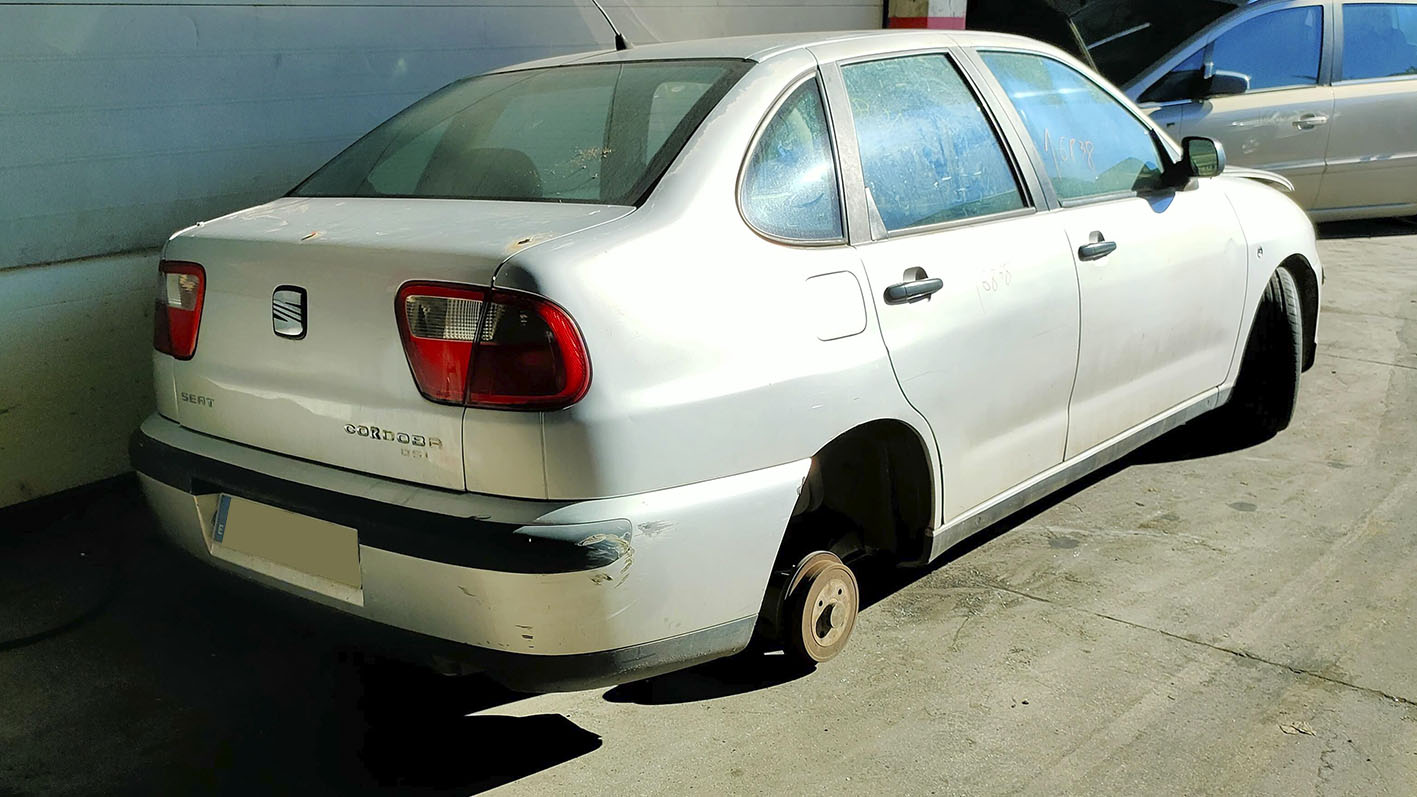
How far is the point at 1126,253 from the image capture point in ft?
12.3

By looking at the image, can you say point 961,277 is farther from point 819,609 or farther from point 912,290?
point 819,609

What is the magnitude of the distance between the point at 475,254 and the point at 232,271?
0.68 meters

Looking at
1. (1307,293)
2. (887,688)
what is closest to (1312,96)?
(1307,293)

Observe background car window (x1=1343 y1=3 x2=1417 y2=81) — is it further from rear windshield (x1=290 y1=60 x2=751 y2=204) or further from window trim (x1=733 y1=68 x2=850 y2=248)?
rear windshield (x1=290 y1=60 x2=751 y2=204)

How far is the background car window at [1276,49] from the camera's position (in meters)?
8.12

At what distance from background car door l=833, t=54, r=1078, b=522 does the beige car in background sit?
489 cm

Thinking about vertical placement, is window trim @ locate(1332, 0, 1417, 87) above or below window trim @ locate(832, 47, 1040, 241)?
above

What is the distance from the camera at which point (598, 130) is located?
3031mm

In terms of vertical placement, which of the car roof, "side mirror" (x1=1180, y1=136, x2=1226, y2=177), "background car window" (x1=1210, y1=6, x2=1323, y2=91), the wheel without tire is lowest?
the wheel without tire

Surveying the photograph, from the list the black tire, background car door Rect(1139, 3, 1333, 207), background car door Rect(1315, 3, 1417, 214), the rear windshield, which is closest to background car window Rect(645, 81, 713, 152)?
the rear windshield

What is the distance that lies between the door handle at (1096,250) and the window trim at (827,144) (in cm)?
93

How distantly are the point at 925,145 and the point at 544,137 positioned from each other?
99 cm

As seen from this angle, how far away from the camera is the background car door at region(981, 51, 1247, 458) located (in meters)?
3.65

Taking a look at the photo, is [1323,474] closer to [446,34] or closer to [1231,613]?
[1231,613]
